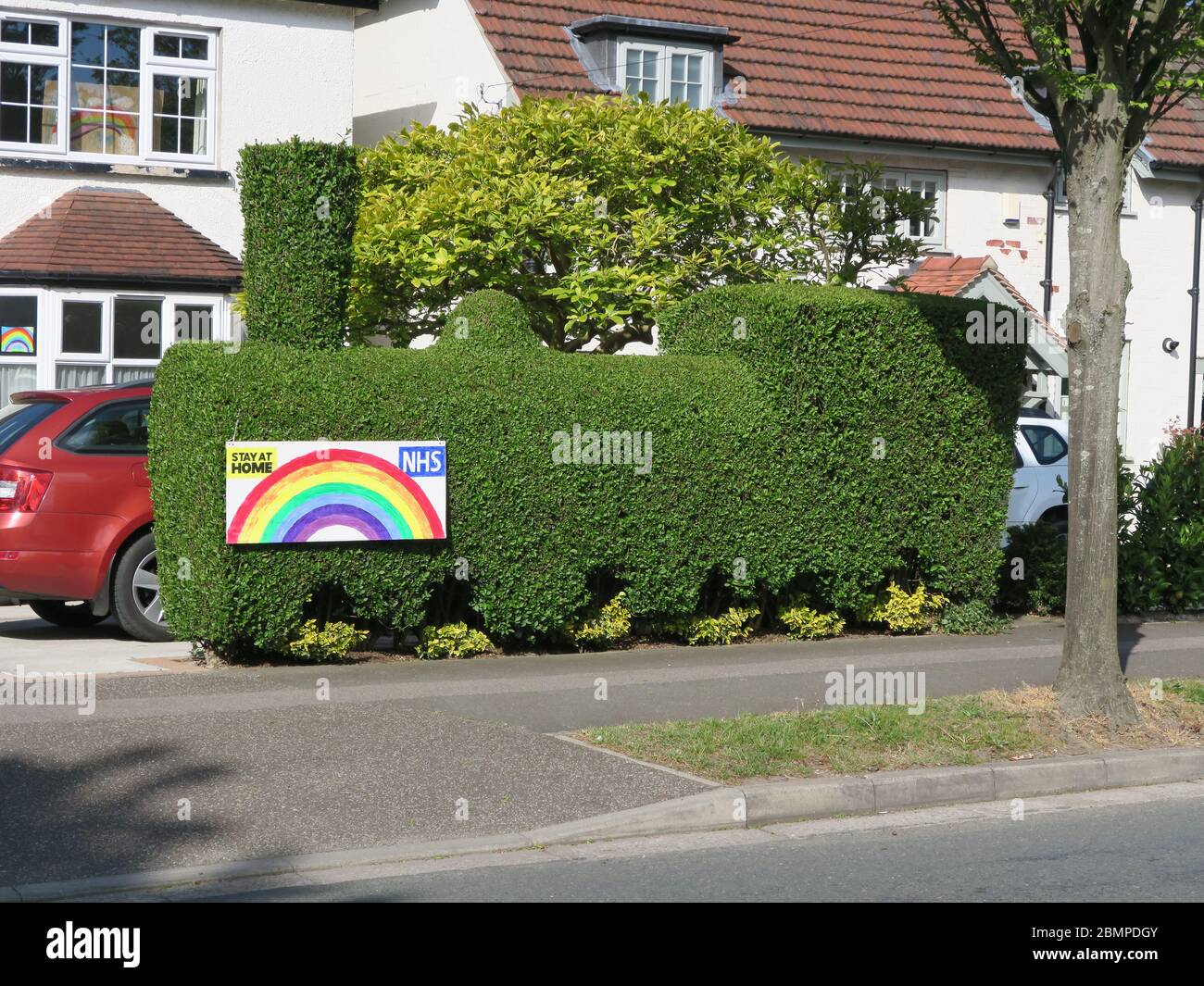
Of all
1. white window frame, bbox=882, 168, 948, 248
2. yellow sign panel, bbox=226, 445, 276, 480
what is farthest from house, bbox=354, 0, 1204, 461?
A: yellow sign panel, bbox=226, 445, 276, 480

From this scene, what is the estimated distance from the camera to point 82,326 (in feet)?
62.9

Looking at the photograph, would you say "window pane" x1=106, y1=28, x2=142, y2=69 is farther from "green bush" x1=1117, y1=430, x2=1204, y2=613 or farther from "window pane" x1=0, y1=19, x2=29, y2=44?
"green bush" x1=1117, y1=430, x2=1204, y2=613

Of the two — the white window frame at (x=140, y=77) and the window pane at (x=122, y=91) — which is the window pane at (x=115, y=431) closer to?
the white window frame at (x=140, y=77)

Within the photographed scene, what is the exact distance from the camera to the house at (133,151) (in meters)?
19.0

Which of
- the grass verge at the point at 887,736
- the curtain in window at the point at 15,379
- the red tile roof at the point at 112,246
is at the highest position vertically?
the red tile roof at the point at 112,246

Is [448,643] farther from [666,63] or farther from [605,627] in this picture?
[666,63]

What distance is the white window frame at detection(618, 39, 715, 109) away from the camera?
74.6ft

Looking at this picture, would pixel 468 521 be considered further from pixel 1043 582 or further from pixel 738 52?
pixel 738 52

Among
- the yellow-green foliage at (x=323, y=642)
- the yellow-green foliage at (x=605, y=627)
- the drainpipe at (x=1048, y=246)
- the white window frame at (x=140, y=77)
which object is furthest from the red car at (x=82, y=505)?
the drainpipe at (x=1048, y=246)

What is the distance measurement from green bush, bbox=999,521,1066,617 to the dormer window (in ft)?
32.7

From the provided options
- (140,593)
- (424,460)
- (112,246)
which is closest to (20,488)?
(140,593)

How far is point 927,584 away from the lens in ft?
45.6

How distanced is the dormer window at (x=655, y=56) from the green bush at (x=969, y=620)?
1087 cm

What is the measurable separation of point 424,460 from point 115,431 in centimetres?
273
